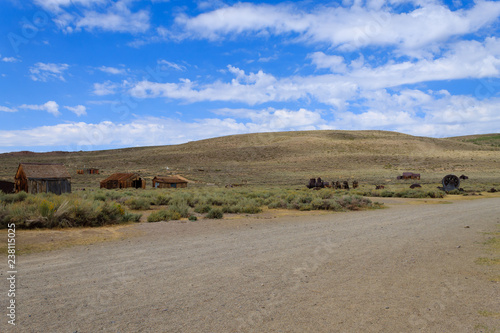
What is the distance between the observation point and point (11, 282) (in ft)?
19.9

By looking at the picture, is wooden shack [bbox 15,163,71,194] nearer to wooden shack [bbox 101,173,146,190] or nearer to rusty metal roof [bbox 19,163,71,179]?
rusty metal roof [bbox 19,163,71,179]

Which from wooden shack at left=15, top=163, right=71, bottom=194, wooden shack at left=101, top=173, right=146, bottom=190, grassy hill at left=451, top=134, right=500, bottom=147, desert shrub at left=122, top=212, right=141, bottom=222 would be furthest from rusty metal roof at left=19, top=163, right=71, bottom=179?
grassy hill at left=451, top=134, right=500, bottom=147

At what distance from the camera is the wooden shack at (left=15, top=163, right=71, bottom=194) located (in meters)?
23.3

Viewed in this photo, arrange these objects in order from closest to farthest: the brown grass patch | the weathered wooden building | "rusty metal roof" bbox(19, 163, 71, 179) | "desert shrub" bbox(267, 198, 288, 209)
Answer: the brown grass patch → "desert shrub" bbox(267, 198, 288, 209) → "rusty metal roof" bbox(19, 163, 71, 179) → the weathered wooden building

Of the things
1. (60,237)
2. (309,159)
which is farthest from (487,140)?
(60,237)

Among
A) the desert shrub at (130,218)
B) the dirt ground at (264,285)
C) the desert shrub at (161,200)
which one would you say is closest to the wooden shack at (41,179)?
the desert shrub at (161,200)

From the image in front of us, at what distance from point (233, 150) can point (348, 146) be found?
33.0 metres

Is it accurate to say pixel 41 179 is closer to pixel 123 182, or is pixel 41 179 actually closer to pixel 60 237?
pixel 60 237

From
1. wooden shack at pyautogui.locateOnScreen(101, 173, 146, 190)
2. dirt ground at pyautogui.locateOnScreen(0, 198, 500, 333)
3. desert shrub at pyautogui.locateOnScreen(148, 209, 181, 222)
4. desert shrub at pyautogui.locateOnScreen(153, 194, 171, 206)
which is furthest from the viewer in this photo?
wooden shack at pyautogui.locateOnScreen(101, 173, 146, 190)

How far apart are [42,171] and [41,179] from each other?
63 cm

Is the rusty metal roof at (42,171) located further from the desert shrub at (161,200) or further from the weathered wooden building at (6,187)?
the desert shrub at (161,200)

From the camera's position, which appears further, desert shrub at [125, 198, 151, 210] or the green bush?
the green bush

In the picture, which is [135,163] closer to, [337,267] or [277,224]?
[277,224]

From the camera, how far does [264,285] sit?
236 inches
